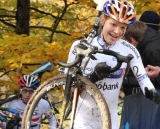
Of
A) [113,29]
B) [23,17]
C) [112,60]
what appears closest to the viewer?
[113,29]

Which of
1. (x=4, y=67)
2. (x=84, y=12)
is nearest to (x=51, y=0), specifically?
(x=84, y=12)

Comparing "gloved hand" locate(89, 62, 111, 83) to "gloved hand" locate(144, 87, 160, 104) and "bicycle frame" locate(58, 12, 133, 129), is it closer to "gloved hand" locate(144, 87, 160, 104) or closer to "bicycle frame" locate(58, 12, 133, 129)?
"bicycle frame" locate(58, 12, 133, 129)

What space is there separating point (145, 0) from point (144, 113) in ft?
5.83

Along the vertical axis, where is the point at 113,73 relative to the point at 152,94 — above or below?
above

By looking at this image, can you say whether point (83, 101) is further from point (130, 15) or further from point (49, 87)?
point (130, 15)

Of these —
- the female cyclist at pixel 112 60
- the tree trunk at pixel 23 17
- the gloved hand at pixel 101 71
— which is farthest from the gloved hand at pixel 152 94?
the tree trunk at pixel 23 17

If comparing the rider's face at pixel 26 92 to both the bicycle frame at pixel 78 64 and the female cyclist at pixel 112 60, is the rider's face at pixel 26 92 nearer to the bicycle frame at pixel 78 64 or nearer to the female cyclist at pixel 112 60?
the female cyclist at pixel 112 60

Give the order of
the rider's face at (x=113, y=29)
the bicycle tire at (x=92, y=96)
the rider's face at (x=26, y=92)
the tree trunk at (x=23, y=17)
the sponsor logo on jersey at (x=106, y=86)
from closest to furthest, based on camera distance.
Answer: the bicycle tire at (x=92, y=96) < the rider's face at (x=113, y=29) < the sponsor logo on jersey at (x=106, y=86) < the rider's face at (x=26, y=92) < the tree trunk at (x=23, y=17)

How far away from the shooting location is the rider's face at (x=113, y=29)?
9.30ft

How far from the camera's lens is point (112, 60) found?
2.95m

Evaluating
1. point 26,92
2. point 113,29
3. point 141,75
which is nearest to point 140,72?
point 141,75

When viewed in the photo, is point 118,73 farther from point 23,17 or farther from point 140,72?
point 23,17

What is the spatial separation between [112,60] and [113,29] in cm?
22

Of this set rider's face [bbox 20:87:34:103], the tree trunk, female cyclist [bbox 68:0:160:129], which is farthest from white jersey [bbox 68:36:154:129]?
the tree trunk
